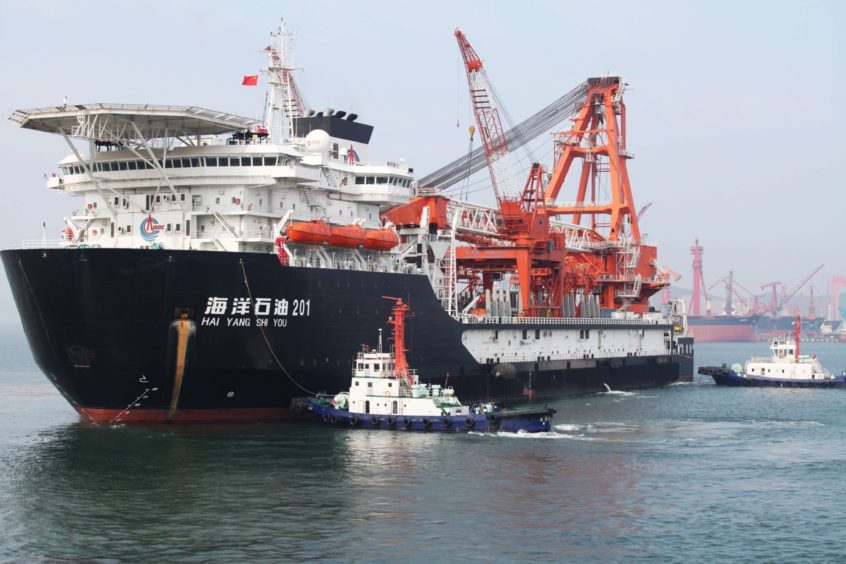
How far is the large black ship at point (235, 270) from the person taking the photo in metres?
37.0

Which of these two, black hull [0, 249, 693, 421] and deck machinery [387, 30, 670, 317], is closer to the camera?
black hull [0, 249, 693, 421]

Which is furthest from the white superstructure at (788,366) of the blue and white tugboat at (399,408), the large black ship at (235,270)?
the blue and white tugboat at (399,408)

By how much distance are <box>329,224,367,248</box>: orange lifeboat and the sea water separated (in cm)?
767

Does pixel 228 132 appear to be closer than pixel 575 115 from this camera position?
Yes

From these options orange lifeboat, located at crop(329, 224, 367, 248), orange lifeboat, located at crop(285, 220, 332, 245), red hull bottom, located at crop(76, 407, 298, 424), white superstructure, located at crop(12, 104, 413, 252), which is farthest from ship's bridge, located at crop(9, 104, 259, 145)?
red hull bottom, located at crop(76, 407, 298, 424)

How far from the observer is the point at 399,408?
3966cm

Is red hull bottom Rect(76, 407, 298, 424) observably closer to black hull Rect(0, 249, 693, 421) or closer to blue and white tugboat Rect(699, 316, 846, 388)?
black hull Rect(0, 249, 693, 421)

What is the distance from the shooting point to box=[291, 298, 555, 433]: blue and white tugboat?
3928cm

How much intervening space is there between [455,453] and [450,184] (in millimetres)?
33157

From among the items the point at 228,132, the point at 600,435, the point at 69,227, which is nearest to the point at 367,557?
the point at 600,435

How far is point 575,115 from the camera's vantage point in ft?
236

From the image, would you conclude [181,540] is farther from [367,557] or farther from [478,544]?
[478,544]

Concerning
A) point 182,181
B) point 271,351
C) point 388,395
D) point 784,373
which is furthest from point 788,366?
point 182,181

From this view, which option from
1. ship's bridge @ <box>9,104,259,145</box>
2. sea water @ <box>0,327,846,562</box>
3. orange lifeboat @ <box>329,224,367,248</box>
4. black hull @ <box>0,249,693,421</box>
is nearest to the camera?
sea water @ <box>0,327,846,562</box>
